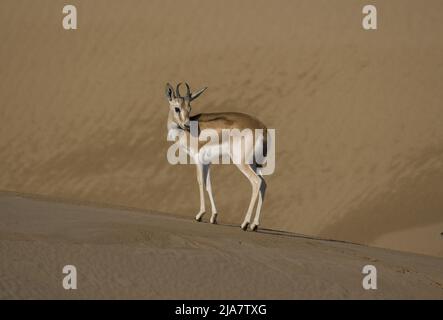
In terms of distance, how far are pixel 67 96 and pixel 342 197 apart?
12.8 m

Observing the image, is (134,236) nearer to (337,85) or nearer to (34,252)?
(34,252)

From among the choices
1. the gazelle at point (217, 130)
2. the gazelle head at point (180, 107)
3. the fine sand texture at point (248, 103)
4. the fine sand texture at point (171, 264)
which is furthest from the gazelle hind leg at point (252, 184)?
the fine sand texture at point (248, 103)

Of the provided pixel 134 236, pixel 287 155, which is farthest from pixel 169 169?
pixel 134 236

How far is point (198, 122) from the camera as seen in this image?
A: 48.1 feet

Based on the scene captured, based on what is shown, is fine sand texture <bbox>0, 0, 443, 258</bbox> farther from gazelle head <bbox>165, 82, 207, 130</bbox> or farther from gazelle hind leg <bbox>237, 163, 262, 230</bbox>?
gazelle head <bbox>165, 82, 207, 130</bbox>

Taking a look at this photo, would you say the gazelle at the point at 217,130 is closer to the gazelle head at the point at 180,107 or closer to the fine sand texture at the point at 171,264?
the gazelle head at the point at 180,107

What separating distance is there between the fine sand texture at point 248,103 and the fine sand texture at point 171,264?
10.9 metres

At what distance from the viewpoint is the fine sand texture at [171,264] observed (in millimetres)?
9343

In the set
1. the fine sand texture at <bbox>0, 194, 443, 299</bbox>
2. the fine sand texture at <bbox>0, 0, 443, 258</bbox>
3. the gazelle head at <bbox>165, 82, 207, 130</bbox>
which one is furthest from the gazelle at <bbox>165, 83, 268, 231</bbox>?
the fine sand texture at <bbox>0, 0, 443, 258</bbox>

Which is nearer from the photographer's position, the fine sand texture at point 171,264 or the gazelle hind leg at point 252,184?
the fine sand texture at point 171,264

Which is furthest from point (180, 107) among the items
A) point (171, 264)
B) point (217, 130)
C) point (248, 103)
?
point (248, 103)

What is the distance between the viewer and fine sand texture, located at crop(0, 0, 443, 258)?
25.1 metres

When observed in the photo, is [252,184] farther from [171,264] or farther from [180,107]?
[171,264]

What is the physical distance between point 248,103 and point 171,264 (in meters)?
19.9
